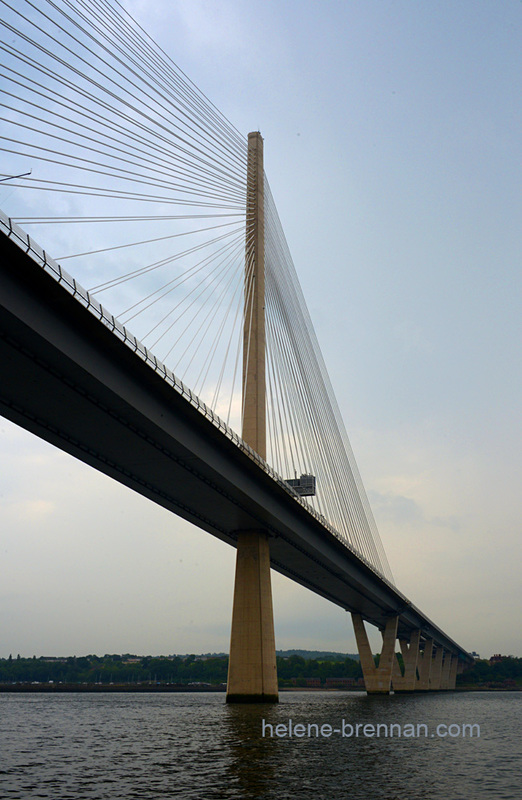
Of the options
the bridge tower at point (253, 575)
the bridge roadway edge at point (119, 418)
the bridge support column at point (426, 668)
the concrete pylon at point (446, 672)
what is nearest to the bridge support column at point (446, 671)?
the concrete pylon at point (446, 672)

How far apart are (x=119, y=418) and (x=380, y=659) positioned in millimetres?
62816

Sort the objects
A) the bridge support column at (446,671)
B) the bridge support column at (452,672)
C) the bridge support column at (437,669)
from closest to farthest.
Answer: the bridge support column at (437,669), the bridge support column at (446,671), the bridge support column at (452,672)

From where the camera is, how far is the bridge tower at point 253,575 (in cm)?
4166

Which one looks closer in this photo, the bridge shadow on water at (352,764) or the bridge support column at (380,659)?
the bridge shadow on water at (352,764)

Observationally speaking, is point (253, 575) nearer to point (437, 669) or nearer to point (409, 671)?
point (409, 671)

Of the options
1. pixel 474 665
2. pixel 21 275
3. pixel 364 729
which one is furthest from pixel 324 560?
pixel 474 665

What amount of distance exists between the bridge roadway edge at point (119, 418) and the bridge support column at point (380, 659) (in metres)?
34.0

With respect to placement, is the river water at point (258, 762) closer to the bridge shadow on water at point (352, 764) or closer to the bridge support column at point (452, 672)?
Result: the bridge shadow on water at point (352, 764)

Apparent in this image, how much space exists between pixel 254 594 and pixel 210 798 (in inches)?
1200

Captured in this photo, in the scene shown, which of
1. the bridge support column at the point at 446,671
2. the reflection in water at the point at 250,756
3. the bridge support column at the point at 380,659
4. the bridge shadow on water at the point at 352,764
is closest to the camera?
the bridge shadow on water at the point at 352,764

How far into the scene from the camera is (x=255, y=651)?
136ft

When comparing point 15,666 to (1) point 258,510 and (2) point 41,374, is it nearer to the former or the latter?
(1) point 258,510

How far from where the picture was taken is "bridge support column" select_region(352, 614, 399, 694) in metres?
80.0

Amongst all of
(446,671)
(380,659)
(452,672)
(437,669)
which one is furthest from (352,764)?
(452,672)
